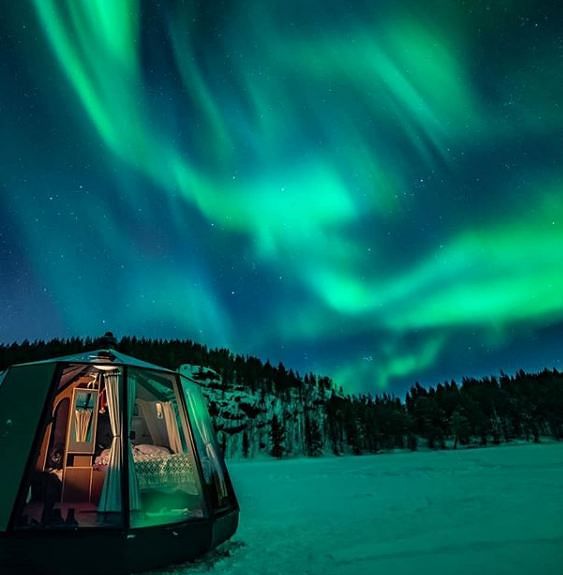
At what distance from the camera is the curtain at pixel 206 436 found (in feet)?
23.3

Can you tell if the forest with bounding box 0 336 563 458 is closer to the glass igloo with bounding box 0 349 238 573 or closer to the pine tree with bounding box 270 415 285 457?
the pine tree with bounding box 270 415 285 457

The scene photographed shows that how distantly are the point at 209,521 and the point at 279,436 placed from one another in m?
74.6

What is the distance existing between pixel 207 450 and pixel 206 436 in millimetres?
313

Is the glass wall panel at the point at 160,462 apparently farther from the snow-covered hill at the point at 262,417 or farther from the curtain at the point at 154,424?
the snow-covered hill at the point at 262,417

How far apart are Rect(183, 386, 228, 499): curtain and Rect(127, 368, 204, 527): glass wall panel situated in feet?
0.89

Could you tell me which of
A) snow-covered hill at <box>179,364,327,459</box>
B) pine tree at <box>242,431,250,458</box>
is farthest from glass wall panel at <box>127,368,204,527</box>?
pine tree at <box>242,431,250,458</box>

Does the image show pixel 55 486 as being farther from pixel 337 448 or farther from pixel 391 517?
pixel 337 448

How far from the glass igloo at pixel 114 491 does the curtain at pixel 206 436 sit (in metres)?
0.02

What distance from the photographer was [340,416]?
87.2 meters

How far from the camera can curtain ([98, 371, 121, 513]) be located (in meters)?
5.68

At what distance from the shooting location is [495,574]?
5.17 m

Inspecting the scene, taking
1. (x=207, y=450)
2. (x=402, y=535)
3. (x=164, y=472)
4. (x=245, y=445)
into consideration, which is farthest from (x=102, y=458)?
(x=245, y=445)

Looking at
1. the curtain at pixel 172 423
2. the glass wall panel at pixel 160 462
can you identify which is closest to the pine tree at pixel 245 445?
the glass wall panel at pixel 160 462

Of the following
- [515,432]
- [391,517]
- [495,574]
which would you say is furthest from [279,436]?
[495,574]
